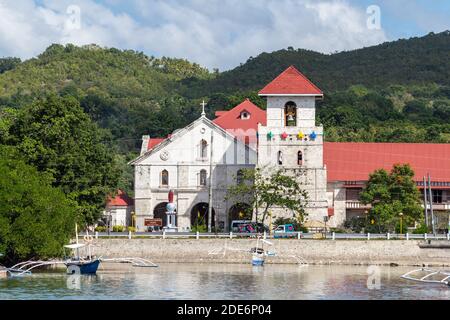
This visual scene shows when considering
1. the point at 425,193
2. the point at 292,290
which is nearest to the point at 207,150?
the point at 425,193

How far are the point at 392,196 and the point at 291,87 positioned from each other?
9.51m

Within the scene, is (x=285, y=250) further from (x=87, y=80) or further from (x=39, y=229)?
(x=87, y=80)

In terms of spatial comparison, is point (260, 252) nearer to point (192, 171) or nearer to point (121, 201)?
point (192, 171)

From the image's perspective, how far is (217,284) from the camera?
59688 mm

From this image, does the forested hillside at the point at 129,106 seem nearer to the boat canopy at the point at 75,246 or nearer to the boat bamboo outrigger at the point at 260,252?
the boat canopy at the point at 75,246

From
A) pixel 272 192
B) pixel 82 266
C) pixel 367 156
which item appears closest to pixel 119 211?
pixel 272 192

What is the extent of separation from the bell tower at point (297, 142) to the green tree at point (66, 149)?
10489 millimetres

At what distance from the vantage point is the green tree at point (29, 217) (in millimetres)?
64812

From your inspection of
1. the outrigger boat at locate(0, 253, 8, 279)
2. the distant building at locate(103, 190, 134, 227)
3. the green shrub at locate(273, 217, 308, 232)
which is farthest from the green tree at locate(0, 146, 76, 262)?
the distant building at locate(103, 190, 134, 227)

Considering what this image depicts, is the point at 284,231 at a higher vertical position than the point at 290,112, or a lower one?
lower

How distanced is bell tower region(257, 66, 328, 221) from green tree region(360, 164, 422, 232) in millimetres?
3114

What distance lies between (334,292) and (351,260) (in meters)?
17.1

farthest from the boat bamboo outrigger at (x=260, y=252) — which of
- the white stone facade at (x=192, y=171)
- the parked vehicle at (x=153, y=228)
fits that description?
the white stone facade at (x=192, y=171)

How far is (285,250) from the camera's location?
73438mm
